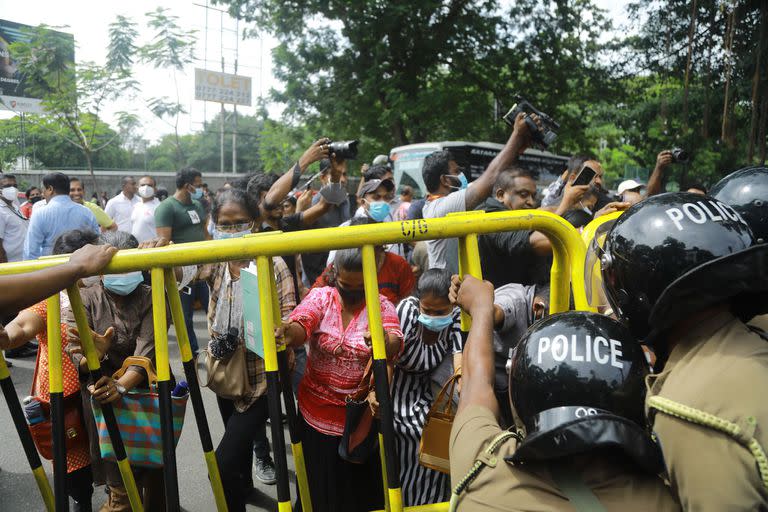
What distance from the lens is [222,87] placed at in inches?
1395

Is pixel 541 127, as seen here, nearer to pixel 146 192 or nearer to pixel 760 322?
pixel 760 322

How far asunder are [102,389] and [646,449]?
1.70 metres

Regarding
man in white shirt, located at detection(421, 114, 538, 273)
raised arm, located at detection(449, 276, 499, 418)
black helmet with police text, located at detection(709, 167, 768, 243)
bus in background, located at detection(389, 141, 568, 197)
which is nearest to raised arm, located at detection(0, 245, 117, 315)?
raised arm, located at detection(449, 276, 499, 418)

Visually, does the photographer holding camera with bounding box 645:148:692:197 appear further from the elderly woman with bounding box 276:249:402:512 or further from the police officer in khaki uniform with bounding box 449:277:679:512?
the police officer in khaki uniform with bounding box 449:277:679:512

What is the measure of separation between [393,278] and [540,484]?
7.17ft

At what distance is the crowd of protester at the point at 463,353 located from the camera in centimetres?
113

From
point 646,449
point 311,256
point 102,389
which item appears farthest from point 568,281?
point 311,256

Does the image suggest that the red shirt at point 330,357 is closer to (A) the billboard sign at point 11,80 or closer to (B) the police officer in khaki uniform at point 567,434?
(B) the police officer in khaki uniform at point 567,434

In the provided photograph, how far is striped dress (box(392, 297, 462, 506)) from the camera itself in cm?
249

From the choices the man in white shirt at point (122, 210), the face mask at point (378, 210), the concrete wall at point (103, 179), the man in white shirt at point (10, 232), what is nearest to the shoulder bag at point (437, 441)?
the face mask at point (378, 210)

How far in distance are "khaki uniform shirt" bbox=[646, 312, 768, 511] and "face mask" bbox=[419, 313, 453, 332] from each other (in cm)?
131

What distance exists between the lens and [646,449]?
109cm

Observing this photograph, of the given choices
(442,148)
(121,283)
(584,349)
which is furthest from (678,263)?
(442,148)

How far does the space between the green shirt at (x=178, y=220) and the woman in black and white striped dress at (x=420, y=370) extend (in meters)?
4.15
